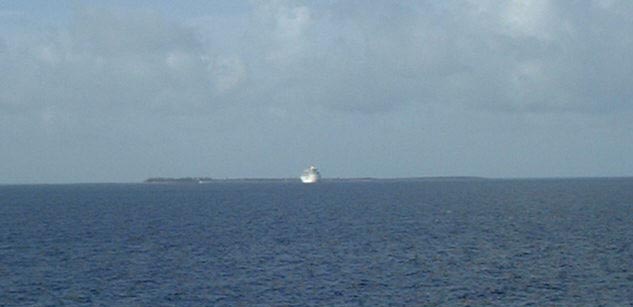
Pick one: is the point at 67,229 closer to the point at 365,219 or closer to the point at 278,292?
the point at 365,219

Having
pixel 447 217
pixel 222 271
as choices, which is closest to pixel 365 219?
pixel 447 217

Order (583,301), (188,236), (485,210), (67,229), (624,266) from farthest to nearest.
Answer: (485,210) → (67,229) → (188,236) → (624,266) → (583,301)

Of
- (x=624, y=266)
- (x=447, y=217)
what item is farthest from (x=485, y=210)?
(x=624, y=266)

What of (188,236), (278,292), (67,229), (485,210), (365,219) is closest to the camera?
(278,292)

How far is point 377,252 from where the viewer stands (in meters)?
66.4

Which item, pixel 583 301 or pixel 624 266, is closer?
pixel 583 301

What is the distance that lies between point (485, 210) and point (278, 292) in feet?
250

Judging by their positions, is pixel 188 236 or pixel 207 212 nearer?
pixel 188 236

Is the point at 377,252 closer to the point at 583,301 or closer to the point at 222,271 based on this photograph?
the point at 222,271

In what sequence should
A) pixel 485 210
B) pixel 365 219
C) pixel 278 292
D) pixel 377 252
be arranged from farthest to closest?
1. pixel 485 210
2. pixel 365 219
3. pixel 377 252
4. pixel 278 292

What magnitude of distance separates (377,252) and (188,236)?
2338 centimetres

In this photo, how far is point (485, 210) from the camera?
393 feet

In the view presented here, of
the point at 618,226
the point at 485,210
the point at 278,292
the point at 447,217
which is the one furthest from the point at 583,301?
the point at 485,210

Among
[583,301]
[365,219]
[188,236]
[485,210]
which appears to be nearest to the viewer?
[583,301]
